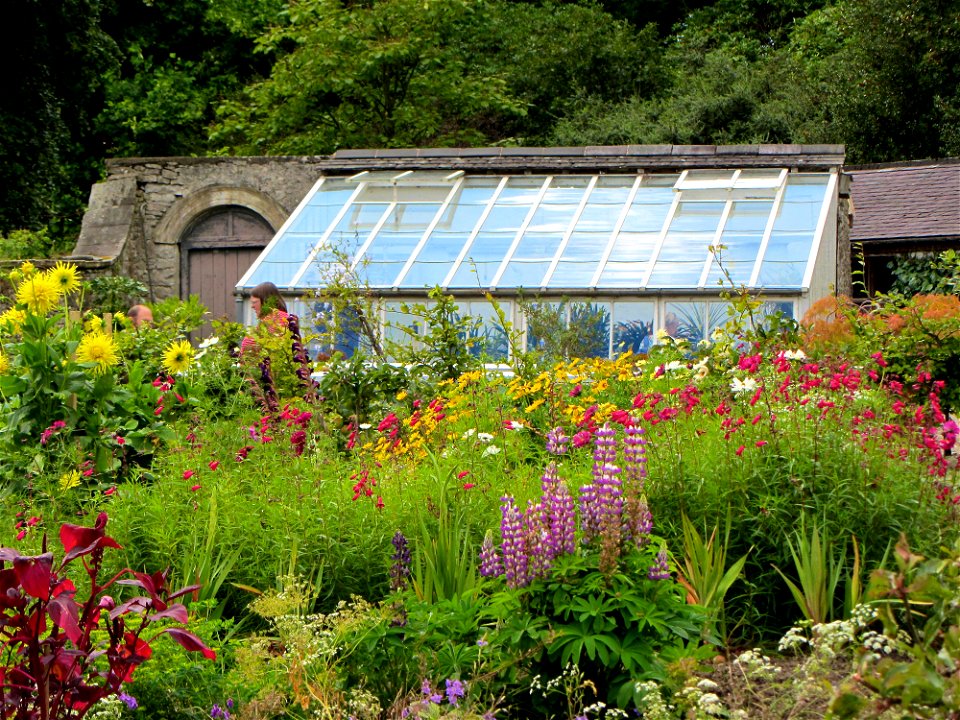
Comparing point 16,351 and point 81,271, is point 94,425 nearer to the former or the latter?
point 16,351

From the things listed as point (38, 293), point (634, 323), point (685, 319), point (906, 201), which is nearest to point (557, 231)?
point (634, 323)

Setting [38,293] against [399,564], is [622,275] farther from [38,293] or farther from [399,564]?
[399,564]

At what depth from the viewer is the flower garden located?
297 centimetres

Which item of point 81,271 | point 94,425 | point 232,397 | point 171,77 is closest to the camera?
point 94,425

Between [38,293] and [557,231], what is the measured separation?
7386mm

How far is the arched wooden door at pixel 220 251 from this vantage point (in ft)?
53.4

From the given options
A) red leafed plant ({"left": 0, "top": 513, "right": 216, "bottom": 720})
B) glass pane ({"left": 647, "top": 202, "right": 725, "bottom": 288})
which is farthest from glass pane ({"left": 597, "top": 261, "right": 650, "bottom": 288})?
red leafed plant ({"left": 0, "top": 513, "right": 216, "bottom": 720})

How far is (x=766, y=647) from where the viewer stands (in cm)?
442

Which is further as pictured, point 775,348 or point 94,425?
point 775,348

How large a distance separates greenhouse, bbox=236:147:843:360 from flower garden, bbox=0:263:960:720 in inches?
138

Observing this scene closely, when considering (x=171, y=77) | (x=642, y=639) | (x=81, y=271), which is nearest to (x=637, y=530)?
(x=642, y=639)

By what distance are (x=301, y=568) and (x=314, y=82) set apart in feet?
53.1

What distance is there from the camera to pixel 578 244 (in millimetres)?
11953

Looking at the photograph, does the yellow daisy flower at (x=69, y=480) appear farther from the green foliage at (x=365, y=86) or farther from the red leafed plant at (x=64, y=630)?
the green foliage at (x=365, y=86)
